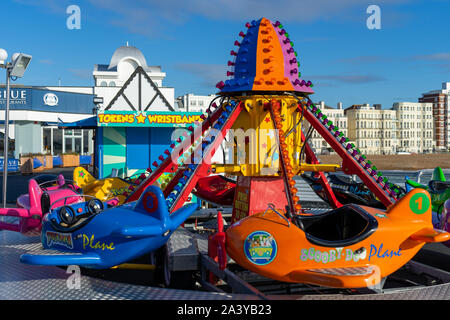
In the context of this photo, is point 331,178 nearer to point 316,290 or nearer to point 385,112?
point 316,290

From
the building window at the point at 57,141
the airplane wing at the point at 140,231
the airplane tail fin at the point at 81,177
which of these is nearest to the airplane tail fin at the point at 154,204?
the airplane wing at the point at 140,231

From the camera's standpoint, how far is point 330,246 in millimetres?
5727

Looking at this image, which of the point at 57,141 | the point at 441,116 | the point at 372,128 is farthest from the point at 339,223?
the point at 441,116

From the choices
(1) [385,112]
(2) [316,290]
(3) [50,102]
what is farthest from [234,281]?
(1) [385,112]

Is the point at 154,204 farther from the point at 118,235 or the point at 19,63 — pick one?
the point at 19,63

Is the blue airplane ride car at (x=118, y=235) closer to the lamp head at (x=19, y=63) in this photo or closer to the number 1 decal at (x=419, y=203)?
the number 1 decal at (x=419, y=203)

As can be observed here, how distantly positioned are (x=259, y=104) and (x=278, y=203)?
2.09m

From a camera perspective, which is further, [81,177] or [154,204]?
[81,177]

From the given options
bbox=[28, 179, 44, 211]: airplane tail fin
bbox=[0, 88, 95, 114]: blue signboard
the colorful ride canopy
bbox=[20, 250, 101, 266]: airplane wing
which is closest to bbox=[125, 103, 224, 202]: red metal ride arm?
the colorful ride canopy

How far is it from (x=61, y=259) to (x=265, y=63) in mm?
5389

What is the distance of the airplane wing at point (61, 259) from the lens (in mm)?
6211

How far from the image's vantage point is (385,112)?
370 ft

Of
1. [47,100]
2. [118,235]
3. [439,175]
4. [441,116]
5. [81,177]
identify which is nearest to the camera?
[118,235]

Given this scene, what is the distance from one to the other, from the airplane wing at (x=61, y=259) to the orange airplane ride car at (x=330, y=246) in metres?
2.05
